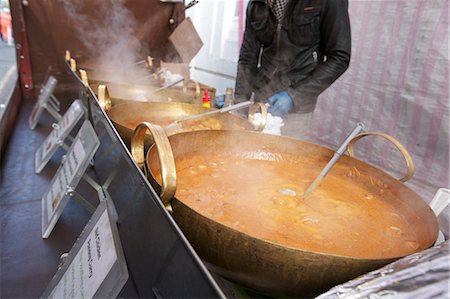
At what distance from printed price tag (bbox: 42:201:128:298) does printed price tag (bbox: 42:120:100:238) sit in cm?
35

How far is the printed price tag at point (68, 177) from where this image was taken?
1.00 m

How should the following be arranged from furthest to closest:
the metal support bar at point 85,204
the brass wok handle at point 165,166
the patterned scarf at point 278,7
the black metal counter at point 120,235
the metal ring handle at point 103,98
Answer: the patterned scarf at point 278,7 < the metal ring handle at point 103,98 < the metal support bar at point 85,204 < the brass wok handle at point 165,166 < the black metal counter at point 120,235

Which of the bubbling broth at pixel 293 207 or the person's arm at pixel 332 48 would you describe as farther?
the person's arm at pixel 332 48

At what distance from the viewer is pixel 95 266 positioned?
58 cm

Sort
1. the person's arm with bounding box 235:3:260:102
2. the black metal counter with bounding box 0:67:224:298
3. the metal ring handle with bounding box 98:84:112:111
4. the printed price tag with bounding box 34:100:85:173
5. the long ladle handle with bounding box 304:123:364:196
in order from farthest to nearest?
1. the person's arm with bounding box 235:3:260:102
2. the printed price tag with bounding box 34:100:85:173
3. the metal ring handle with bounding box 98:84:112:111
4. the long ladle handle with bounding box 304:123:364:196
5. the black metal counter with bounding box 0:67:224:298

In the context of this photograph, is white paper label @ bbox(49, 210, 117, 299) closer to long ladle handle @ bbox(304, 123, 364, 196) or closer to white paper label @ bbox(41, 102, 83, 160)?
long ladle handle @ bbox(304, 123, 364, 196)

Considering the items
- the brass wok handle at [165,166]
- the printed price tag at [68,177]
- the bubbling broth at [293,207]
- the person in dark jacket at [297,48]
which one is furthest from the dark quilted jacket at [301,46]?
the brass wok handle at [165,166]

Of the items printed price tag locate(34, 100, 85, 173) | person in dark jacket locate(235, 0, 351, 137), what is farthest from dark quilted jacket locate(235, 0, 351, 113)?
printed price tag locate(34, 100, 85, 173)

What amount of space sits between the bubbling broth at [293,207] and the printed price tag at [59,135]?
797 mm

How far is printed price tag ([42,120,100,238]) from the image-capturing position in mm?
996

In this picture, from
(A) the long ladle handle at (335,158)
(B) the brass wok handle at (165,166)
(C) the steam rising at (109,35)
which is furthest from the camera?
(C) the steam rising at (109,35)

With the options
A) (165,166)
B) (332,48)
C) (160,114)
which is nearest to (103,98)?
(160,114)

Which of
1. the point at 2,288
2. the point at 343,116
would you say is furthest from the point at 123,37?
the point at 2,288

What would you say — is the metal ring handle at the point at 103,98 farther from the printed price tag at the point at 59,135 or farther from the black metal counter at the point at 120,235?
the printed price tag at the point at 59,135
